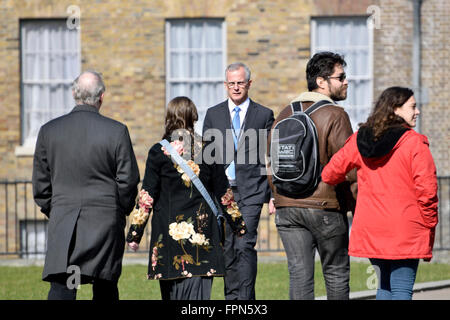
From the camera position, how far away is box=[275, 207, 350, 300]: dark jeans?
688cm

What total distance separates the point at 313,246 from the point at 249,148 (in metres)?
2.09

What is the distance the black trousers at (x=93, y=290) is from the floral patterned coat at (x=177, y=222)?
33cm

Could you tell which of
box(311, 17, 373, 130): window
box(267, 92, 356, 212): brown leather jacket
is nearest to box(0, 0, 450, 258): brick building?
box(311, 17, 373, 130): window

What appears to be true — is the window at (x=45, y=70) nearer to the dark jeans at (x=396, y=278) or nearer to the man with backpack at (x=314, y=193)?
the man with backpack at (x=314, y=193)

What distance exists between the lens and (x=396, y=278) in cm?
645

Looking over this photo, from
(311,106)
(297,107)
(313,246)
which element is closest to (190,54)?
(297,107)

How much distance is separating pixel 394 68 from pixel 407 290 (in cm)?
965

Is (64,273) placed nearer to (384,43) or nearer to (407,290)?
(407,290)

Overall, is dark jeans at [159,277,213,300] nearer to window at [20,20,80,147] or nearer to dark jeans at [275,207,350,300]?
dark jeans at [275,207,350,300]

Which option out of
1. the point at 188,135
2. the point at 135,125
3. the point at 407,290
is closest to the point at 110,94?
the point at 135,125

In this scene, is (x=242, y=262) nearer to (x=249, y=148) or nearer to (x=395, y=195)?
(x=249, y=148)

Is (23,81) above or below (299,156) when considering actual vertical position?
above

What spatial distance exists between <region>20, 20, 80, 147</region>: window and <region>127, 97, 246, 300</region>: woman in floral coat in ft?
30.9

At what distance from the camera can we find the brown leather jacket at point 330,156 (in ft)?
22.6
